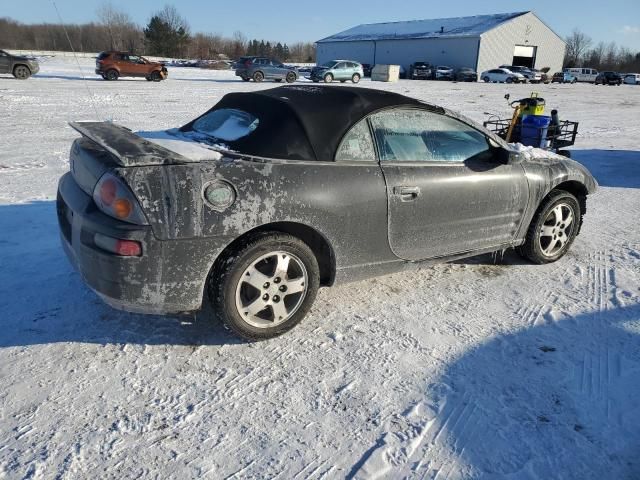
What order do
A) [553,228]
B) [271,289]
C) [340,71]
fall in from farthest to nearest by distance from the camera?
[340,71]
[553,228]
[271,289]

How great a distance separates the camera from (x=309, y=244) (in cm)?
326

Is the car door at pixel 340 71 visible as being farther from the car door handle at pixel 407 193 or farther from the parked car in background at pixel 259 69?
the car door handle at pixel 407 193

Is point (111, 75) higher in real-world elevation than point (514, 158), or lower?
higher

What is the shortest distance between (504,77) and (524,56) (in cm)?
1706

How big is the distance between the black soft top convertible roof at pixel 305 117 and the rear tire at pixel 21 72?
74.1 feet

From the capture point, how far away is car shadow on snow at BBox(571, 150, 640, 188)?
7.88 meters

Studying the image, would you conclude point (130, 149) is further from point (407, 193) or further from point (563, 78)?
point (563, 78)

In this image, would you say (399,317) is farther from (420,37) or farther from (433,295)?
(420,37)

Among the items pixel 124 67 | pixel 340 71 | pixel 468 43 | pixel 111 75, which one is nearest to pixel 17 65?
pixel 111 75

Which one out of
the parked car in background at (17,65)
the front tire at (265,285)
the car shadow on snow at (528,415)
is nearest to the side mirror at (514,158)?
the car shadow on snow at (528,415)

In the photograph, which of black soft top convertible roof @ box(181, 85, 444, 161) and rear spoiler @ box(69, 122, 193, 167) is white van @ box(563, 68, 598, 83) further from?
rear spoiler @ box(69, 122, 193, 167)

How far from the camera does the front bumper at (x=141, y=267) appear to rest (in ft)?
8.71

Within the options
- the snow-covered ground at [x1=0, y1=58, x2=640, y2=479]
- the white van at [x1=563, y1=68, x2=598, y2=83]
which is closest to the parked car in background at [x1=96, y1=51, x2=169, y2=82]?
the snow-covered ground at [x1=0, y1=58, x2=640, y2=479]

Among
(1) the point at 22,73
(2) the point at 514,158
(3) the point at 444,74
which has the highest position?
(3) the point at 444,74
